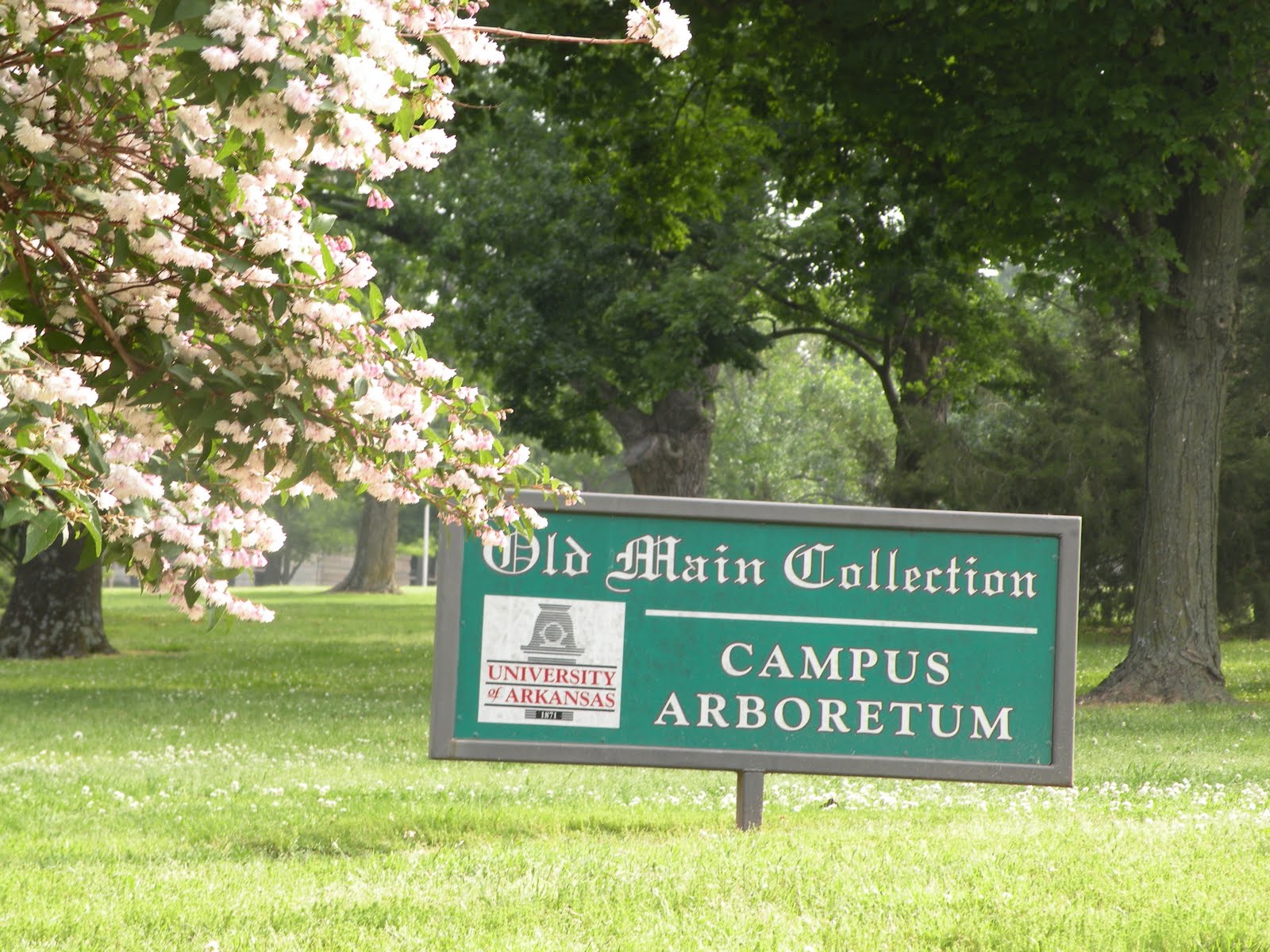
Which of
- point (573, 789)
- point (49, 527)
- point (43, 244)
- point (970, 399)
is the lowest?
point (573, 789)

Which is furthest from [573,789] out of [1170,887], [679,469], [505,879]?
[679,469]

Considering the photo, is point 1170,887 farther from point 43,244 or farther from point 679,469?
point 679,469

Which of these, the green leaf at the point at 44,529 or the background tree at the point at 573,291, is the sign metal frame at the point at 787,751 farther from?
the background tree at the point at 573,291

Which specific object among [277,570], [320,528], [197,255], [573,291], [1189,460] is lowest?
[277,570]

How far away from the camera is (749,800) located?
647 centimetres

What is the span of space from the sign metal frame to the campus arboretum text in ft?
0.38

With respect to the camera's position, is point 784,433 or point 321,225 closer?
point 321,225

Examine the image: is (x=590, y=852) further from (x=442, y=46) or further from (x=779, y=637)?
(x=442, y=46)

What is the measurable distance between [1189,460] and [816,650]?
30.9 feet

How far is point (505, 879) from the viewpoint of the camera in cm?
529

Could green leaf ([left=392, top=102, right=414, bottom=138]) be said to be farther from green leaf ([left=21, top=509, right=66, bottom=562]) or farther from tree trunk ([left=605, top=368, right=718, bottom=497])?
tree trunk ([left=605, top=368, right=718, bottom=497])

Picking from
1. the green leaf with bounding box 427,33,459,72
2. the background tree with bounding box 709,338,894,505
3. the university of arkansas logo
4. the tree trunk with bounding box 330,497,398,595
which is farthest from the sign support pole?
the tree trunk with bounding box 330,497,398,595

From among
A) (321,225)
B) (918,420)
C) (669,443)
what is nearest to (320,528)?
(669,443)

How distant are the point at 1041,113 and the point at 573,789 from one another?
27.0 ft
